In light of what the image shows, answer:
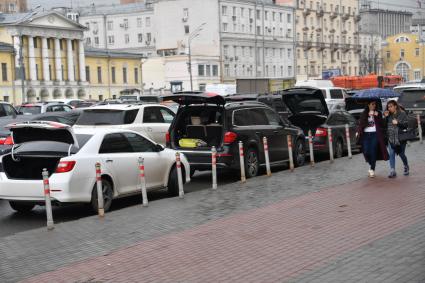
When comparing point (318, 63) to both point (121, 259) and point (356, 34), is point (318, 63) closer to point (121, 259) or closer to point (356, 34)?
point (356, 34)

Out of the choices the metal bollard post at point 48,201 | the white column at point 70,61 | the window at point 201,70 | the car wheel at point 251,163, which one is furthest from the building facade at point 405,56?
the metal bollard post at point 48,201

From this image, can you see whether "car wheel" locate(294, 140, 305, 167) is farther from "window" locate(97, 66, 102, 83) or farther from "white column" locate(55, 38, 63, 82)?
"window" locate(97, 66, 102, 83)

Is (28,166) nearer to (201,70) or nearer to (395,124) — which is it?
(395,124)

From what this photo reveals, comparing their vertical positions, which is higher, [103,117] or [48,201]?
[103,117]

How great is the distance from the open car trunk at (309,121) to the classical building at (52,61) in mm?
54619

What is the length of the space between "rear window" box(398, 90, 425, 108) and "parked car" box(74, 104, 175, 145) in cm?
1091

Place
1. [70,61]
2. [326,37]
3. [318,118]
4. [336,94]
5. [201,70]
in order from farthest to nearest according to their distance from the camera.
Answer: [326,37], [201,70], [70,61], [336,94], [318,118]

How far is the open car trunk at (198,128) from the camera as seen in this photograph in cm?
1614

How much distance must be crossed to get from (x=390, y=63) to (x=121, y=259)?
13349 cm

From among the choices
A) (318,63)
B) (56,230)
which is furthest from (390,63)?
(56,230)

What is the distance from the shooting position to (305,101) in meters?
21.9

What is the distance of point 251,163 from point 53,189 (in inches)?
243

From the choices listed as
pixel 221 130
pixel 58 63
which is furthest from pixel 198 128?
pixel 58 63

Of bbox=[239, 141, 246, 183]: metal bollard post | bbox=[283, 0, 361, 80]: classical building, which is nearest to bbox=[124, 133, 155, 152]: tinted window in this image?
bbox=[239, 141, 246, 183]: metal bollard post
